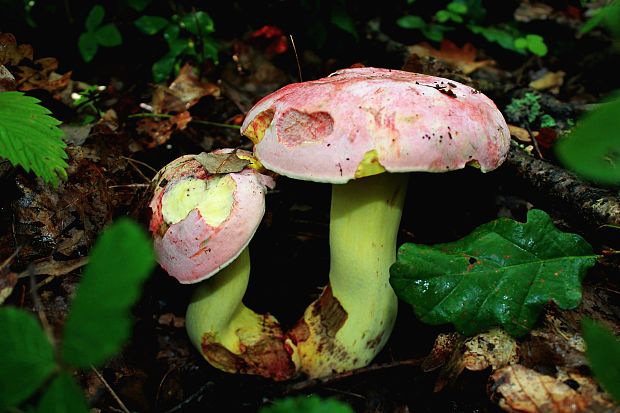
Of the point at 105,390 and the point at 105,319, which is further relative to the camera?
the point at 105,390

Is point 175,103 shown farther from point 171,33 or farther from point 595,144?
point 595,144

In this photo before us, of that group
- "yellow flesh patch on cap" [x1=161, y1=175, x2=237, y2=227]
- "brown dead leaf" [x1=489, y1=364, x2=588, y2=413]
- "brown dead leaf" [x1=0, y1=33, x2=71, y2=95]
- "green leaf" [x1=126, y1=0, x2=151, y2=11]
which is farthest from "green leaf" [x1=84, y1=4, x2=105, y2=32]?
"brown dead leaf" [x1=489, y1=364, x2=588, y2=413]

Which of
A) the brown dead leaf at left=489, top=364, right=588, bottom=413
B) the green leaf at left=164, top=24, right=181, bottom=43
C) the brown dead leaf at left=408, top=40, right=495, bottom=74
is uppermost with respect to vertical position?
the green leaf at left=164, top=24, right=181, bottom=43

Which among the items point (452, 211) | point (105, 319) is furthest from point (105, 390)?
point (452, 211)

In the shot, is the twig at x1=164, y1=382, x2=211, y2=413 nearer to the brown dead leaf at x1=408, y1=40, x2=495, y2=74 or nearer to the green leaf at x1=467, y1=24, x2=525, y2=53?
the brown dead leaf at x1=408, y1=40, x2=495, y2=74

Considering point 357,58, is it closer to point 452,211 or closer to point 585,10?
point 452,211

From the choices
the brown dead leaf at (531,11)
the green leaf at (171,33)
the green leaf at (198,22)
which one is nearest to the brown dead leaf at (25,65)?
the green leaf at (171,33)
